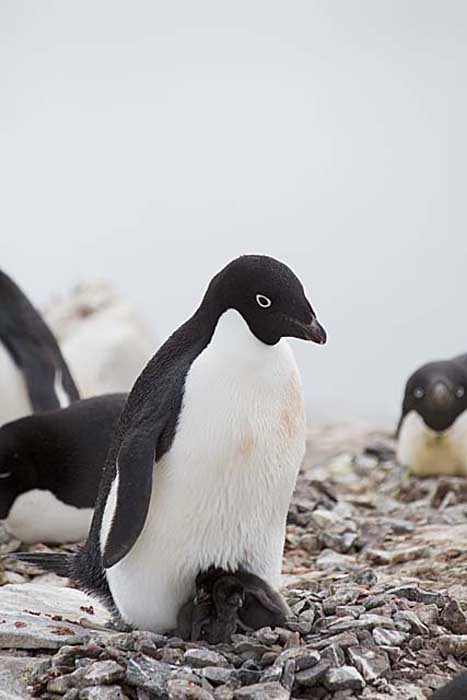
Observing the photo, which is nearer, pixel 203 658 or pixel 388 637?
pixel 203 658

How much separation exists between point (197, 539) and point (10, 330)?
2932 millimetres

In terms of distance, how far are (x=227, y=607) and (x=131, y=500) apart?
1.17 feet

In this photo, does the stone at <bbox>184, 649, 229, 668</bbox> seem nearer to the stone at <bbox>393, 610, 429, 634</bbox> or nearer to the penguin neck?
the stone at <bbox>393, 610, 429, 634</bbox>

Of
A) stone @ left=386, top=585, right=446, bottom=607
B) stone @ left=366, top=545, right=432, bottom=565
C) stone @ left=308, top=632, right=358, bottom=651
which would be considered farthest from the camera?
stone @ left=366, top=545, right=432, bottom=565

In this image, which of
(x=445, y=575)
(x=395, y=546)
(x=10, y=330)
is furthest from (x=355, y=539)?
(x=10, y=330)

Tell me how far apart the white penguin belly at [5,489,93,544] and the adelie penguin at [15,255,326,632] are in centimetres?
142

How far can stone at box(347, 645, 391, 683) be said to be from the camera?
9.32 feet

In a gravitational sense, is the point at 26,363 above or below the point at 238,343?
above

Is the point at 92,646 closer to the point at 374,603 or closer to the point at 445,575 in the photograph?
the point at 374,603

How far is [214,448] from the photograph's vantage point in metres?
3.04

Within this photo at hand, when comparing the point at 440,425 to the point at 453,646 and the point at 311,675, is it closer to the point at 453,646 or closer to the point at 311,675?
the point at 453,646

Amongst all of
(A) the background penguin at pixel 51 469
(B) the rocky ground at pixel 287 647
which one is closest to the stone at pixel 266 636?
(B) the rocky ground at pixel 287 647

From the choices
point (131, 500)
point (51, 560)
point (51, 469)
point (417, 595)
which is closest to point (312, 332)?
point (131, 500)

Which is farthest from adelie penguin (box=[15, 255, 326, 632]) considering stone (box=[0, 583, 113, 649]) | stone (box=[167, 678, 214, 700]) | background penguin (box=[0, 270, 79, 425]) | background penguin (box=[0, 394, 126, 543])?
background penguin (box=[0, 270, 79, 425])
